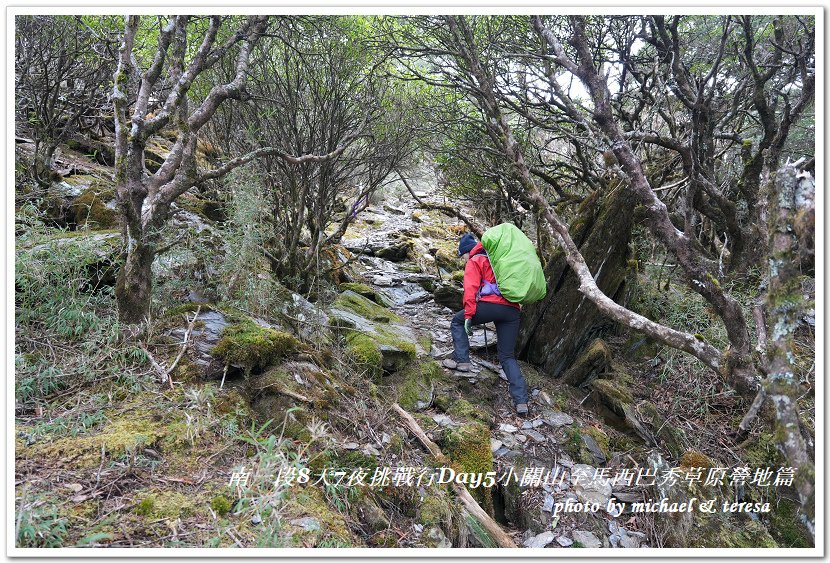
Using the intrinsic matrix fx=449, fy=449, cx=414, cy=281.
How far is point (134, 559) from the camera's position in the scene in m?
2.38

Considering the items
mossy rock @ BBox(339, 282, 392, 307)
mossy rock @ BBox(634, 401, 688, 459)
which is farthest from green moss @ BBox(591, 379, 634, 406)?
mossy rock @ BBox(339, 282, 392, 307)

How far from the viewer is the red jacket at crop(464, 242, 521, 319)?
6.04 meters

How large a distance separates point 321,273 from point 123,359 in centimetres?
427

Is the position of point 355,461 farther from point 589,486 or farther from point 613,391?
point 613,391

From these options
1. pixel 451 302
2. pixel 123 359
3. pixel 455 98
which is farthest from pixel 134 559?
pixel 455 98

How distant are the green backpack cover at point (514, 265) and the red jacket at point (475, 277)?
20 cm

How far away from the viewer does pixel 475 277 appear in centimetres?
612

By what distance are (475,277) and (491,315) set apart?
0.57m

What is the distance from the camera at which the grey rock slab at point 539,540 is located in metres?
4.13

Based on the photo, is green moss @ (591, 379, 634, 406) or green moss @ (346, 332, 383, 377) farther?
green moss @ (591, 379, 634, 406)

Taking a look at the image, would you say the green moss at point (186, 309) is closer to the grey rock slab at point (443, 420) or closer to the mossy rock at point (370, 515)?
the mossy rock at point (370, 515)

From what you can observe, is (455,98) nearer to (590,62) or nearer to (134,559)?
(590,62)

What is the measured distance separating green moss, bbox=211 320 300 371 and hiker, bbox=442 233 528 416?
2.58m

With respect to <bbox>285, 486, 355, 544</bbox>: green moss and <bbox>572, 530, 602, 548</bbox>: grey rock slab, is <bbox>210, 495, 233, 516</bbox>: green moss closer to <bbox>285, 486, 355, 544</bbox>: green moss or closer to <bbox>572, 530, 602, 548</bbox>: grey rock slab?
<bbox>285, 486, 355, 544</bbox>: green moss
